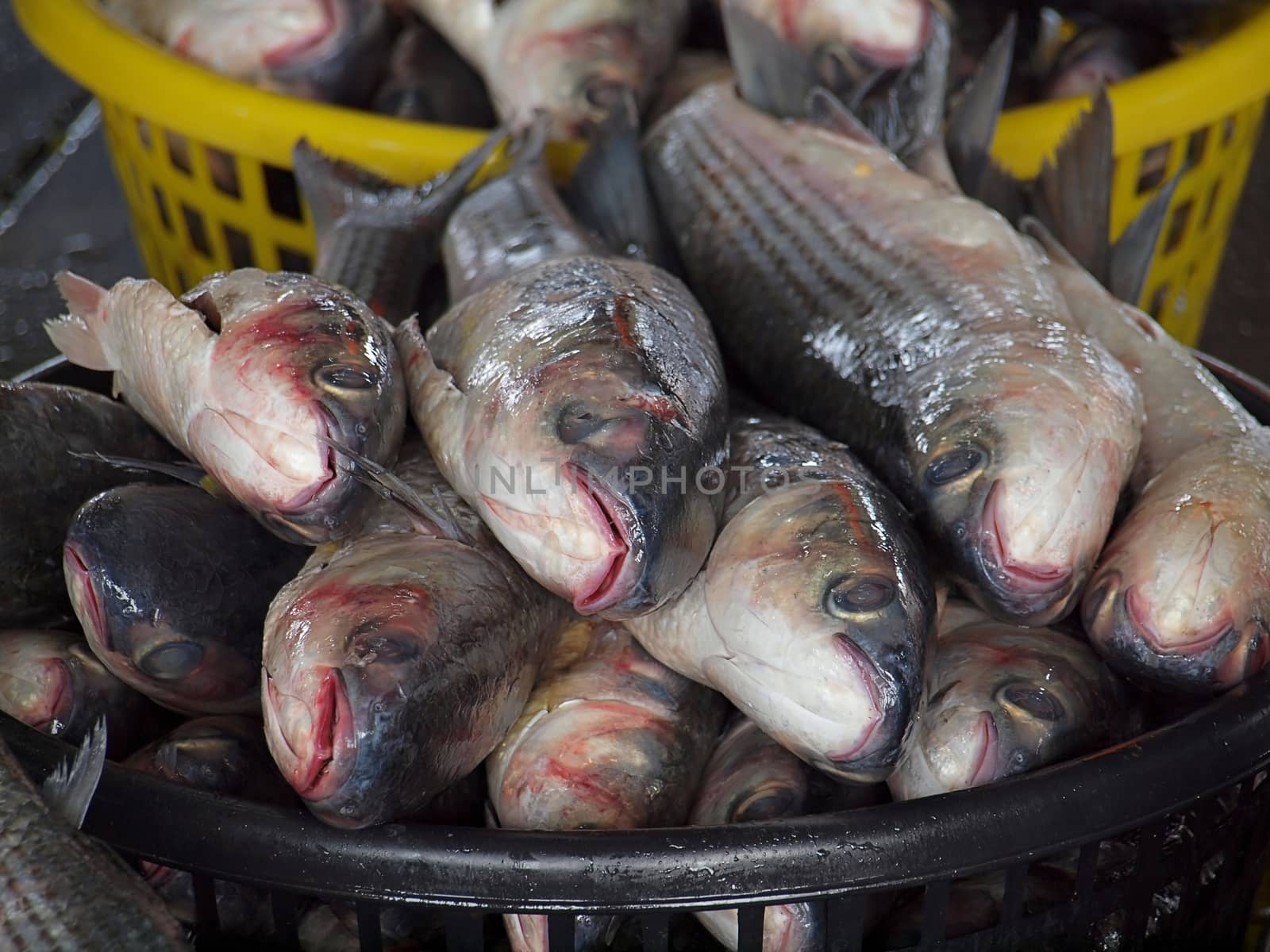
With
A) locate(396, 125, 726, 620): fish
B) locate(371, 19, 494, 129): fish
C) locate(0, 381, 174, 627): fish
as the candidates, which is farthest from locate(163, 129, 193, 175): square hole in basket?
locate(396, 125, 726, 620): fish

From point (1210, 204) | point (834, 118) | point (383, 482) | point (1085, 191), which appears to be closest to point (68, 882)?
point (383, 482)

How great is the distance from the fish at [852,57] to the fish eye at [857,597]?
3.13ft

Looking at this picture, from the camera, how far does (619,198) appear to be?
1783 millimetres

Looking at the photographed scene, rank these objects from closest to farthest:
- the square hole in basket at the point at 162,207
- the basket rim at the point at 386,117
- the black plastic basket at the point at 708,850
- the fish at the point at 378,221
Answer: the black plastic basket at the point at 708,850
the fish at the point at 378,221
the basket rim at the point at 386,117
the square hole in basket at the point at 162,207

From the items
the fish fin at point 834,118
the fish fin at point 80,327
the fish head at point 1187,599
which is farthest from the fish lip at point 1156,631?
the fish fin at point 80,327

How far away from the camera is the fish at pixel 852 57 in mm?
1882

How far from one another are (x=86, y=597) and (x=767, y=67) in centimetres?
124

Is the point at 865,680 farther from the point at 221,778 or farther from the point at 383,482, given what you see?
the point at 221,778

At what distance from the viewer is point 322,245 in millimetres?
1780

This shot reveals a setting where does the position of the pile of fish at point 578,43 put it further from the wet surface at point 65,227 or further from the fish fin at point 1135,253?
the wet surface at point 65,227

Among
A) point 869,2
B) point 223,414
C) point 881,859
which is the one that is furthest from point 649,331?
point 869,2

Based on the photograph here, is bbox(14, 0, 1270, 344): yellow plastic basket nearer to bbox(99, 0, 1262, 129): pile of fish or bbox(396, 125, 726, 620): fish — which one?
bbox(99, 0, 1262, 129): pile of fish

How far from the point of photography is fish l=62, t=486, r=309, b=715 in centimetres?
116

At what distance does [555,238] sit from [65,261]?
2654 millimetres
